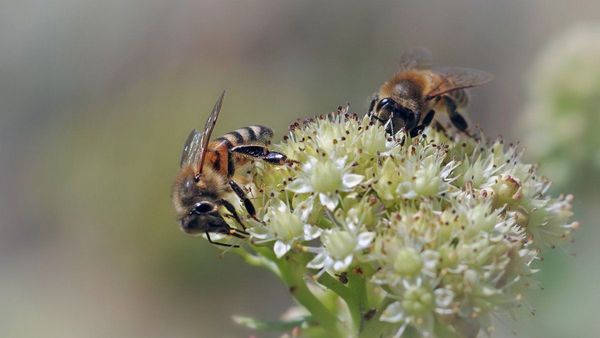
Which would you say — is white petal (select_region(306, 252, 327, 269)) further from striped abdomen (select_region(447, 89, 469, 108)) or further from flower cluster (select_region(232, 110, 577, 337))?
striped abdomen (select_region(447, 89, 469, 108))

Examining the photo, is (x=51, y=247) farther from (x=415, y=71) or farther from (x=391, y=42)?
(x=415, y=71)

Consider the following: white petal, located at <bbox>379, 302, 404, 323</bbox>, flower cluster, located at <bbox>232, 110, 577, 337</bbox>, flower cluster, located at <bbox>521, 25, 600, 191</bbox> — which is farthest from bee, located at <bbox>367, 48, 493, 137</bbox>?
flower cluster, located at <bbox>521, 25, 600, 191</bbox>

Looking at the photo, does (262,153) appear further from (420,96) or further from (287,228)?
(420,96)

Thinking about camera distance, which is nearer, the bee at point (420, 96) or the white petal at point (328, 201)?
the white petal at point (328, 201)

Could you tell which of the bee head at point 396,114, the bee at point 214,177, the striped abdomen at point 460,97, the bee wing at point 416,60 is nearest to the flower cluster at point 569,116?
the striped abdomen at point 460,97

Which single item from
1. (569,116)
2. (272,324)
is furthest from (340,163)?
(569,116)

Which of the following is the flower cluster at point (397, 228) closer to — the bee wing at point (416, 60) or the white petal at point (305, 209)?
the white petal at point (305, 209)

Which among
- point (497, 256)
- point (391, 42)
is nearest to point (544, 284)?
point (497, 256)
